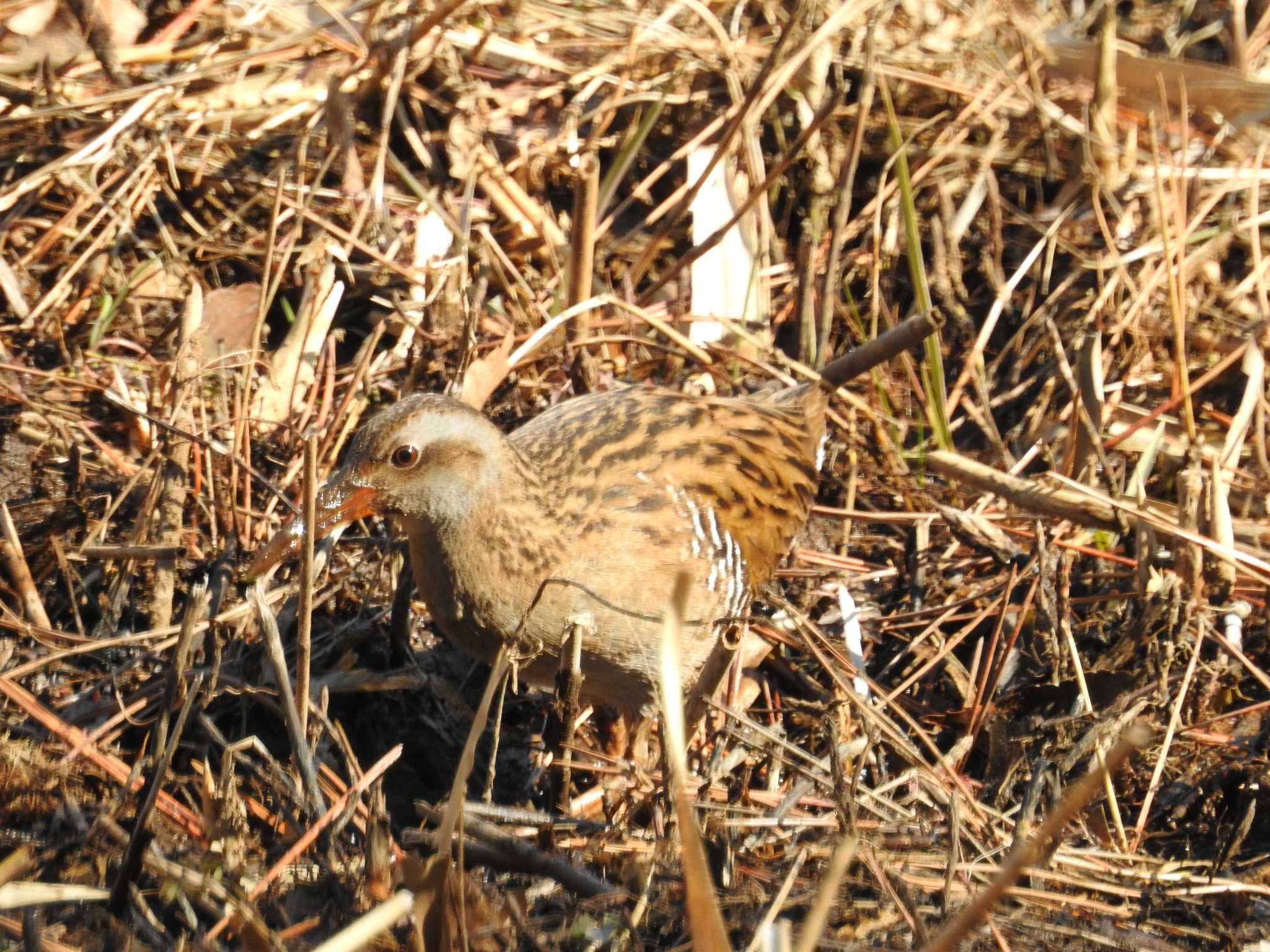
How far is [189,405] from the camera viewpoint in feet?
14.6

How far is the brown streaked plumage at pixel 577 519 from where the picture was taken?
3600 mm

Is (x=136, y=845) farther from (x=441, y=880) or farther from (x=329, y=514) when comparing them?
(x=329, y=514)

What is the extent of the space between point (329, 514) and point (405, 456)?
244mm

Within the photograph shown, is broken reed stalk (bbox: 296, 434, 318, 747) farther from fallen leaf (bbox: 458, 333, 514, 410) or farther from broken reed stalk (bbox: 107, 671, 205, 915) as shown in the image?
fallen leaf (bbox: 458, 333, 514, 410)

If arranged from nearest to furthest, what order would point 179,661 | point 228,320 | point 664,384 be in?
1. point 179,661
2. point 228,320
3. point 664,384

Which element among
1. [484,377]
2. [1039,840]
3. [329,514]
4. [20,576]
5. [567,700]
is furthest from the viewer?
[484,377]

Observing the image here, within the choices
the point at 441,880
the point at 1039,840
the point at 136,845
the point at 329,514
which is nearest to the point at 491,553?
the point at 329,514

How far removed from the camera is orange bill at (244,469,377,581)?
11.7 feet

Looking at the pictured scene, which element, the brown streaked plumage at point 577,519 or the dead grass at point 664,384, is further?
the brown streaked plumage at point 577,519

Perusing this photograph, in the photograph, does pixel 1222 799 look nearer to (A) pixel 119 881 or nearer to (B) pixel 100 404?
(A) pixel 119 881

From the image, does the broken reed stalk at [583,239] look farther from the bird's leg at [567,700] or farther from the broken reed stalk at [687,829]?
the broken reed stalk at [687,829]

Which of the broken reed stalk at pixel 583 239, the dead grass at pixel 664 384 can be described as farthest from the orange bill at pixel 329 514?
the broken reed stalk at pixel 583 239

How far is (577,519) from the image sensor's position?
3.80m

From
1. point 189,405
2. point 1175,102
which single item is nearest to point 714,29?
point 1175,102
